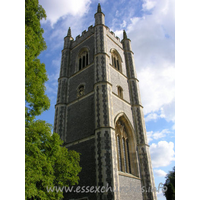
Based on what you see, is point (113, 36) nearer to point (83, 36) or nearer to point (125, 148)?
point (83, 36)

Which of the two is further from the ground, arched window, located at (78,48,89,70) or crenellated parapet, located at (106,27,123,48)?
crenellated parapet, located at (106,27,123,48)

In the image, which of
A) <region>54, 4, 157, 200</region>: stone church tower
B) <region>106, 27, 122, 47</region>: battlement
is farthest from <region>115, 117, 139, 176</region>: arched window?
<region>106, 27, 122, 47</region>: battlement

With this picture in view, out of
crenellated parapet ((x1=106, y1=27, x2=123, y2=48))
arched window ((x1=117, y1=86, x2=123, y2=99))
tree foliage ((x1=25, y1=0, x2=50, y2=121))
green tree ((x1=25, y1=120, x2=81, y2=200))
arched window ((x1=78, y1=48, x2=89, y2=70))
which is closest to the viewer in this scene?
green tree ((x1=25, y1=120, x2=81, y2=200))

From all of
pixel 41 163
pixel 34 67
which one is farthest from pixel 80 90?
pixel 41 163

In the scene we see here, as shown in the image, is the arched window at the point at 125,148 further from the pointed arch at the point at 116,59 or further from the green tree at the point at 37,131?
the pointed arch at the point at 116,59

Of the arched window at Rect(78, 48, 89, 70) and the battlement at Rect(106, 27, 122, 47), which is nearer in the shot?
the arched window at Rect(78, 48, 89, 70)

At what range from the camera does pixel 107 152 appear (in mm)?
10812

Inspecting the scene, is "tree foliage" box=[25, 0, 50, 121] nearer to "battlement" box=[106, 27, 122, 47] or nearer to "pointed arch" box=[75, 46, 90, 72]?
"pointed arch" box=[75, 46, 90, 72]

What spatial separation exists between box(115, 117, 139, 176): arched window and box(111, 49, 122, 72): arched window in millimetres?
6468

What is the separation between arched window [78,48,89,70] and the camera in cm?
1858

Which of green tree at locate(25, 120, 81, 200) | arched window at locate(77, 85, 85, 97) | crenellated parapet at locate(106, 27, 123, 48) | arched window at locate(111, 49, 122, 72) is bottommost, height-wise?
green tree at locate(25, 120, 81, 200)

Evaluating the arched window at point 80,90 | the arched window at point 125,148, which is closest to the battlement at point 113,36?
the arched window at point 80,90

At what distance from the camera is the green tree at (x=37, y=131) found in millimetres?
5723

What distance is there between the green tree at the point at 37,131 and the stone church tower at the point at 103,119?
278 cm
